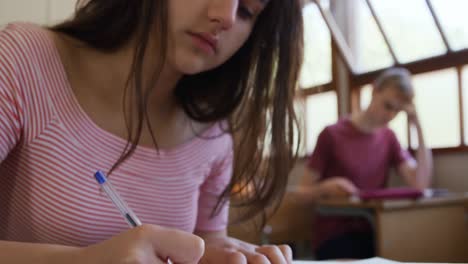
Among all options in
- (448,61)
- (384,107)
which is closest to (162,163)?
(384,107)

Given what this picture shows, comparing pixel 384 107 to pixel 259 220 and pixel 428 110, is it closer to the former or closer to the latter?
pixel 428 110

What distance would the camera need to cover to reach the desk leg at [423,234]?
2131mm

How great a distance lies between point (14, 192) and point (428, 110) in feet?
9.54

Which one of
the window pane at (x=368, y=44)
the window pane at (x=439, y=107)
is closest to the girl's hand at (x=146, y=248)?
the window pane at (x=439, y=107)

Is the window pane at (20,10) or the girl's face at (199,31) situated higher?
the window pane at (20,10)

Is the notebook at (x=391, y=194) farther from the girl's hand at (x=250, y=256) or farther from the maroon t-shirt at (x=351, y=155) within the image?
the girl's hand at (x=250, y=256)

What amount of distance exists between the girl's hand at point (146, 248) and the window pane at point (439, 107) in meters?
2.70

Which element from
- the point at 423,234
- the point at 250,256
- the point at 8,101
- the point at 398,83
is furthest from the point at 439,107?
the point at 8,101

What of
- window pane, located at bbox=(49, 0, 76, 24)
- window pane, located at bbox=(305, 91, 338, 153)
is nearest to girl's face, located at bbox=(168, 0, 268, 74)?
window pane, located at bbox=(49, 0, 76, 24)

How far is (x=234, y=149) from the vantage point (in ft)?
3.09

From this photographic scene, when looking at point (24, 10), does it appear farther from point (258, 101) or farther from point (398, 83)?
point (398, 83)

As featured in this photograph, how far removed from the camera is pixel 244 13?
0.77 metres

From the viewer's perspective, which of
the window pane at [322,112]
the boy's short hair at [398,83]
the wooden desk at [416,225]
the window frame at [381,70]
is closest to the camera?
the wooden desk at [416,225]

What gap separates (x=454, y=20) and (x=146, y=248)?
9.80 ft
